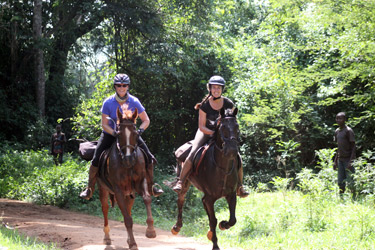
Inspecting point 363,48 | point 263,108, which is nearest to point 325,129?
point 263,108

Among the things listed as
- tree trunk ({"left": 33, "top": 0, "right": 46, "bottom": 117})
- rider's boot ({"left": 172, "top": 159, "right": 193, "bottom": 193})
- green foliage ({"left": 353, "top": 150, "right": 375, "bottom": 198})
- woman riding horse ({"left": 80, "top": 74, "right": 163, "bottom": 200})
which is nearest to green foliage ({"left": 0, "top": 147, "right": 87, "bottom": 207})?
woman riding horse ({"left": 80, "top": 74, "right": 163, "bottom": 200})

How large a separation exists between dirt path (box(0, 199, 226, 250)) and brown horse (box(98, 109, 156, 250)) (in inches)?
42.2

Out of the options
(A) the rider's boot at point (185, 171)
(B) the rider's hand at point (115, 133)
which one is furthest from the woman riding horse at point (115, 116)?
(A) the rider's boot at point (185, 171)

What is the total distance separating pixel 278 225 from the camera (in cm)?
1080

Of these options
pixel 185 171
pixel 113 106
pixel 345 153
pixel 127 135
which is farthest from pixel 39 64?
pixel 127 135

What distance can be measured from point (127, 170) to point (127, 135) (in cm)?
70

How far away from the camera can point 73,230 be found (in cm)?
1095

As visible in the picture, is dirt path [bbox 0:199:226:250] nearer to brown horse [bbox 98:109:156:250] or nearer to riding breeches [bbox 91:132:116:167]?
brown horse [bbox 98:109:156:250]

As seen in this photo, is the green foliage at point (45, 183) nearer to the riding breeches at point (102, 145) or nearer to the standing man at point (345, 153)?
the riding breeches at point (102, 145)

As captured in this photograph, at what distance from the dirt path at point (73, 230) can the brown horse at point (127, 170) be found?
1.07m

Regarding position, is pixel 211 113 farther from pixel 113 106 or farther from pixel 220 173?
pixel 113 106

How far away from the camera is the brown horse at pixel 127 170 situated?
8047 mm

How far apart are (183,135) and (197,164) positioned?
1427cm

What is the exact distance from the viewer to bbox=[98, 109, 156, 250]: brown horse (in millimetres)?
8047
